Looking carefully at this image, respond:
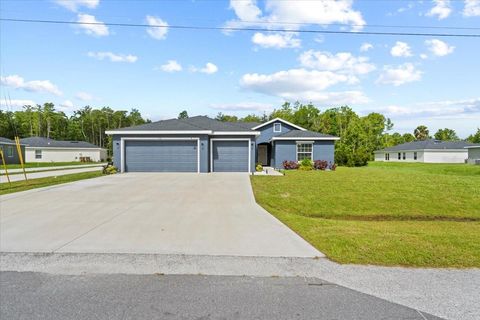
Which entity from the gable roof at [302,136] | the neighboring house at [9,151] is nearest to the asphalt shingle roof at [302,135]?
the gable roof at [302,136]

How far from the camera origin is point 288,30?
1106 centimetres

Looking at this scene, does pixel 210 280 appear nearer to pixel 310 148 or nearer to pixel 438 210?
pixel 438 210

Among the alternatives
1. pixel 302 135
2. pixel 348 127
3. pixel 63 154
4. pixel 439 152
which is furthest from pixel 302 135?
pixel 63 154

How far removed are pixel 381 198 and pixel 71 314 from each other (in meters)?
9.51

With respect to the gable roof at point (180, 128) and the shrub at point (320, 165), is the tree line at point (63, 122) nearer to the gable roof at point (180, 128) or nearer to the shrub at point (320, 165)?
the gable roof at point (180, 128)

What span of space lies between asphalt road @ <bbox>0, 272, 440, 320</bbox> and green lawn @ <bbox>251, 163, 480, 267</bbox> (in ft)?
3.95

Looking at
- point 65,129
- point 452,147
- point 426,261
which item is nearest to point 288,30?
point 426,261

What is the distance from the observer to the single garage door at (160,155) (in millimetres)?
18375

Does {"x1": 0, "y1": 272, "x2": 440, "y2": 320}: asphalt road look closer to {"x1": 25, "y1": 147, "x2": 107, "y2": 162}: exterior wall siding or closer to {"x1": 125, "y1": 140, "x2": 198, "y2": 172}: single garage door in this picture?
{"x1": 125, "y1": 140, "x2": 198, "y2": 172}: single garage door

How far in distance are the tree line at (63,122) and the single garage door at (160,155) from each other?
139ft

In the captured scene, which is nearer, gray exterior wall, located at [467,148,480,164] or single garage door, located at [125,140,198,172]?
single garage door, located at [125,140,198,172]

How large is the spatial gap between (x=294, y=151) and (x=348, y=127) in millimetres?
25673

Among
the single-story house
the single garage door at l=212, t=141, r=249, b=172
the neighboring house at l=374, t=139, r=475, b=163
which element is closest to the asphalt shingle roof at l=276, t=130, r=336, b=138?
the single garage door at l=212, t=141, r=249, b=172

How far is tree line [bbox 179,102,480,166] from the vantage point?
108 feet
